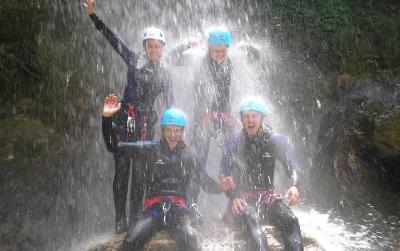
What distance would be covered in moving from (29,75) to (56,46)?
3.38 ft

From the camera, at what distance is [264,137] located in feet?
16.6

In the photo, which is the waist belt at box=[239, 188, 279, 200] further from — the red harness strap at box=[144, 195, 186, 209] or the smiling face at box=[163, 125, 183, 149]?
the smiling face at box=[163, 125, 183, 149]

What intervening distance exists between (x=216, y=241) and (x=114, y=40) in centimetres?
320

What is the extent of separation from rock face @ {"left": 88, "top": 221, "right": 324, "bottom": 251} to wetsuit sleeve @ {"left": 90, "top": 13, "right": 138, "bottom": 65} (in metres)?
2.58

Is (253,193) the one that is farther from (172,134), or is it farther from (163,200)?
(172,134)

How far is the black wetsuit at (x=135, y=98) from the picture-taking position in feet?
16.9

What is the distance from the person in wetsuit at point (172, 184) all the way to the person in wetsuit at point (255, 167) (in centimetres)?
38

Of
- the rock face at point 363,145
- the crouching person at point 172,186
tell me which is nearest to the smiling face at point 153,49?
the crouching person at point 172,186

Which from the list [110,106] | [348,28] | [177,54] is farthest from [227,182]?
[348,28]

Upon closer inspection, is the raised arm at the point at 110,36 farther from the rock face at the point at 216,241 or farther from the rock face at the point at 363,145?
the rock face at the point at 363,145

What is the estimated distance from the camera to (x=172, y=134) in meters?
4.84

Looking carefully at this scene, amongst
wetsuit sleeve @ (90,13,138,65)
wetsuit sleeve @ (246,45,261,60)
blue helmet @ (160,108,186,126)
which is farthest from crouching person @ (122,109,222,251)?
wetsuit sleeve @ (246,45,261,60)

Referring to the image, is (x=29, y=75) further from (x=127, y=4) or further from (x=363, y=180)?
(x=363, y=180)

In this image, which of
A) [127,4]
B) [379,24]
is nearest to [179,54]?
[127,4]
